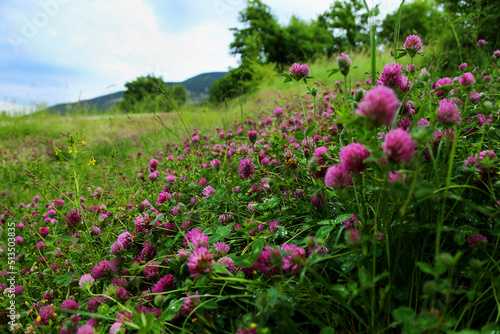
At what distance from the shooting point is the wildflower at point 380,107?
0.50 m

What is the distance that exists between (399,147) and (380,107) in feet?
0.30

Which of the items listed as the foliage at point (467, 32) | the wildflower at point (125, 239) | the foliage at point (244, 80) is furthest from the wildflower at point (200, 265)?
the foliage at point (244, 80)

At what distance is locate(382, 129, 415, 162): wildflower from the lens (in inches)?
19.8

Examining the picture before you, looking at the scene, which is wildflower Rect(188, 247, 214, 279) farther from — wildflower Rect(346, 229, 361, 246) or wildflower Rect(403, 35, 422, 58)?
wildflower Rect(403, 35, 422, 58)

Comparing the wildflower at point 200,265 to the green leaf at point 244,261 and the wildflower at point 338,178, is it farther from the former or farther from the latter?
the wildflower at point 338,178

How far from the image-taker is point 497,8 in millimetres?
3629

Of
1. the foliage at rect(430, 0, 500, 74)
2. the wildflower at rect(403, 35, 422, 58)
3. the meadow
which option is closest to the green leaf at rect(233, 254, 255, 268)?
the meadow

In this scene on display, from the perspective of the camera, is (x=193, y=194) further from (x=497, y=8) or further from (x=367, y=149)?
(x=497, y=8)

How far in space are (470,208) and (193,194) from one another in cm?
120

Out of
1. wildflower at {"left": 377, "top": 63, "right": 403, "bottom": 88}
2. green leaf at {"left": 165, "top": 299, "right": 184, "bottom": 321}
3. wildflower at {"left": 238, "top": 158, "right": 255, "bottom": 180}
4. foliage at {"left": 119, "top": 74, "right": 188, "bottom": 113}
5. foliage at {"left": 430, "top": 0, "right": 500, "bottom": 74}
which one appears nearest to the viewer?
green leaf at {"left": 165, "top": 299, "right": 184, "bottom": 321}

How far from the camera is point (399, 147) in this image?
0.51 metres

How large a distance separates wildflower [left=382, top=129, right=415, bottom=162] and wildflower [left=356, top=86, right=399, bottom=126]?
4 cm

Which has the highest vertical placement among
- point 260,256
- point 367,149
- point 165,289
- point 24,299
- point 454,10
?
point 454,10

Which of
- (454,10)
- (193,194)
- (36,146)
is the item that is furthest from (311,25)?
(193,194)
